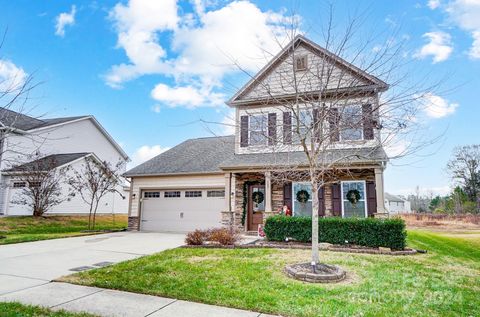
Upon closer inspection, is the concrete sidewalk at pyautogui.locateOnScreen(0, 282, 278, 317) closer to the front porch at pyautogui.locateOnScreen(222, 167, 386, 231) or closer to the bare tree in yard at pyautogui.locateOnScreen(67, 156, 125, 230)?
the front porch at pyautogui.locateOnScreen(222, 167, 386, 231)

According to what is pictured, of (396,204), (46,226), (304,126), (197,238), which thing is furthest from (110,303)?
(396,204)

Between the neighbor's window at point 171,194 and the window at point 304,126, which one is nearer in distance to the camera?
the window at point 304,126

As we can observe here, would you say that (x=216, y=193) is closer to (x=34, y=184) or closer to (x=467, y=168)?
(x=34, y=184)

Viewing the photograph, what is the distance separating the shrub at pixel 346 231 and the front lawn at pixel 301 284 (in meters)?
1.09

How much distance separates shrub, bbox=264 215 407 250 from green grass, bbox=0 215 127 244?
28.4ft

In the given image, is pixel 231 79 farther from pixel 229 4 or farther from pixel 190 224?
pixel 190 224

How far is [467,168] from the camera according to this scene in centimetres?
3700

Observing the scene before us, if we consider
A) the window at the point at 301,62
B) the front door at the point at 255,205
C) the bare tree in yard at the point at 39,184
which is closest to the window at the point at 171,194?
the front door at the point at 255,205

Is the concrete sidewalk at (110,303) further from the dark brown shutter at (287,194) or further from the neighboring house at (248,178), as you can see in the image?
the dark brown shutter at (287,194)

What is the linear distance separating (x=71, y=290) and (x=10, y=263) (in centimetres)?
321

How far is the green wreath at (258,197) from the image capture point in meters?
13.7

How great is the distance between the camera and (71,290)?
192 inches

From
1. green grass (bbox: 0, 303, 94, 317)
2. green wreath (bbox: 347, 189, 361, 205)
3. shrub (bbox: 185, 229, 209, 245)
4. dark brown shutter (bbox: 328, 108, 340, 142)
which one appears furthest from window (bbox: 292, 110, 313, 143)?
green grass (bbox: 0, 303, 94, 317)

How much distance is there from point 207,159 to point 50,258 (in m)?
8.75
